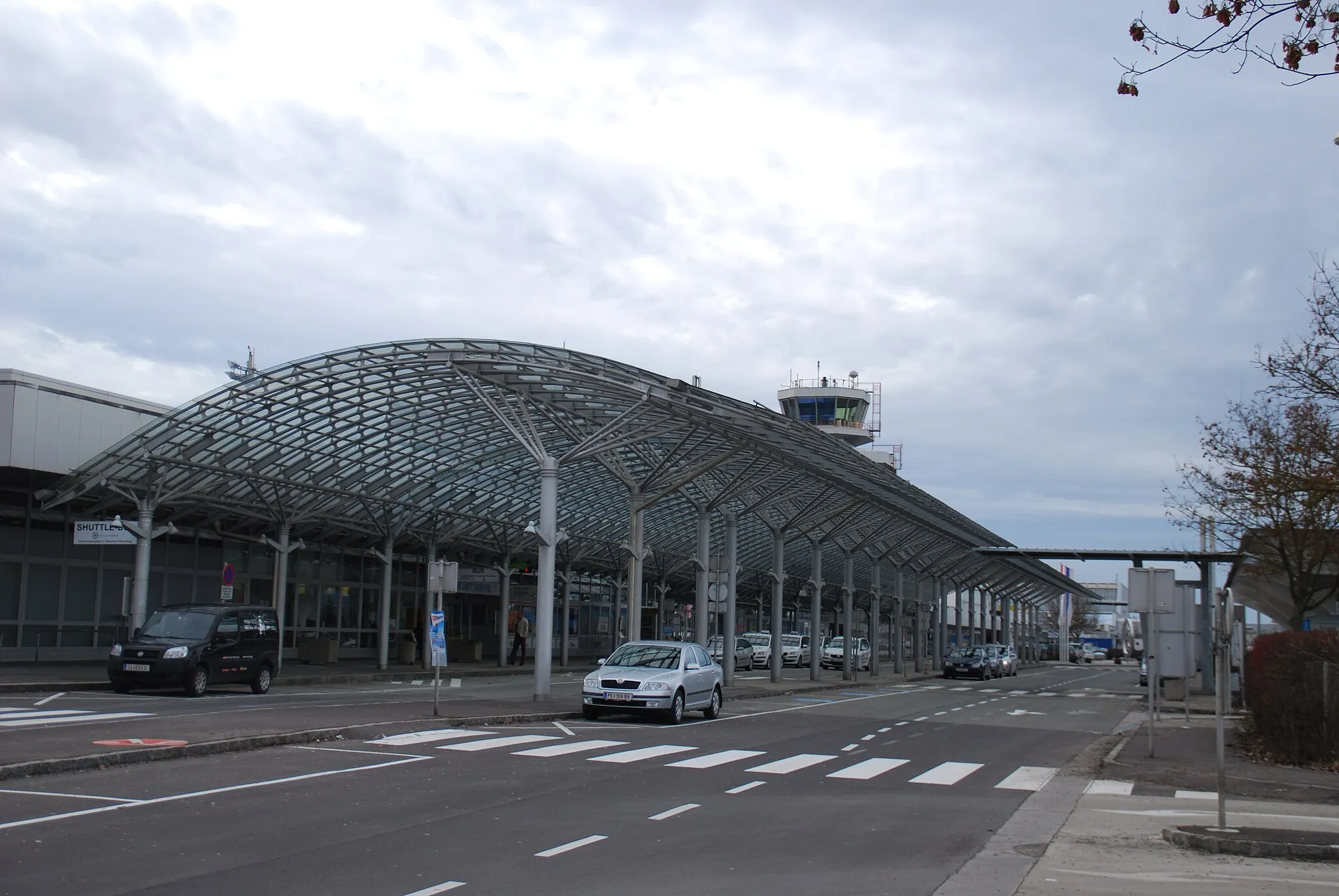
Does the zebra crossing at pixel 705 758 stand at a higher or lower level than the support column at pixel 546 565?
lower

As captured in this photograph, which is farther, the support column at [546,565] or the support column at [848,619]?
the support column at [848,619]

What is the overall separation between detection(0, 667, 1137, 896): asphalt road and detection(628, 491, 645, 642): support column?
11.2 m

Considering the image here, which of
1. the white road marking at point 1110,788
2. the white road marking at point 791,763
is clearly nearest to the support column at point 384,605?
the white road marking at point 791,763

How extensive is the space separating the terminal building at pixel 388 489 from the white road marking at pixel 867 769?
448 inches

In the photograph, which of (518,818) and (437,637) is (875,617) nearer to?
(437,637)

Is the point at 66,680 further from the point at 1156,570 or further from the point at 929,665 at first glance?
the point at 929,665

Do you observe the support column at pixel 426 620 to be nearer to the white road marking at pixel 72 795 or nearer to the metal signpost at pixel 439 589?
the metal signpost at pixel 439 589

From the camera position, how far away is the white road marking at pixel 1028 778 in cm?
1555

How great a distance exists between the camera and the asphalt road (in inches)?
334

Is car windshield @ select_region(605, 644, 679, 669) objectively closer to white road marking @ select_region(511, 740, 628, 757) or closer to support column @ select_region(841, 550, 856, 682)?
white road marking @ select_region(511, 740, 628, 757)

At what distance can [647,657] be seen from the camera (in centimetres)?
2403

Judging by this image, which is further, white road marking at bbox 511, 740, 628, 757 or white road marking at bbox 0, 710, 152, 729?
white road marking at bbox 0, 710, 152, 729

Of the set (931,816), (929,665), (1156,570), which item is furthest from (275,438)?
(929,665)

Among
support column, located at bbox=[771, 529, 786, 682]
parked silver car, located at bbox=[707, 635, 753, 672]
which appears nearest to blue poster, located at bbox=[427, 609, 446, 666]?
support column, located at bbox=[771, 529, 786, 682]
